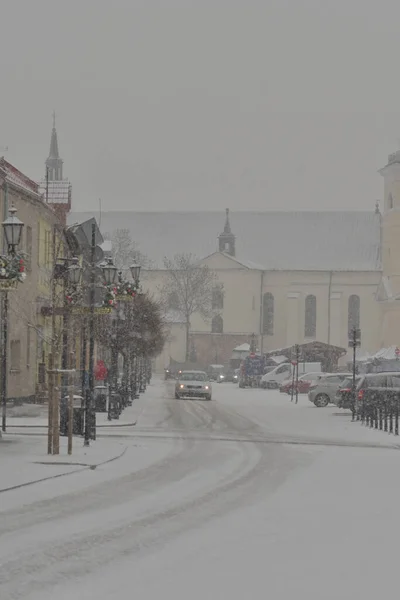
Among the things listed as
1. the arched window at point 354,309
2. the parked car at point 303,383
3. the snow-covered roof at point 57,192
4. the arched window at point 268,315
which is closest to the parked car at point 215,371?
the arched window at point 268,315

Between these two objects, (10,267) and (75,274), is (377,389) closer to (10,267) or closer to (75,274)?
(75,274)

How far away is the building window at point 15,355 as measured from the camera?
4181 cm

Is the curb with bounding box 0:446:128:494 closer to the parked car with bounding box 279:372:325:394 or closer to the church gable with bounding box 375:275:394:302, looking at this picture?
the parked car with bounding box 279:372:325:394

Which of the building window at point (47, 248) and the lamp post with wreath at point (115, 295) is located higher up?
the building window at point (47, 248)

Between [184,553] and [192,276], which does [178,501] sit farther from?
[192,276]

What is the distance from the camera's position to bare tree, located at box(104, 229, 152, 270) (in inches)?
3861

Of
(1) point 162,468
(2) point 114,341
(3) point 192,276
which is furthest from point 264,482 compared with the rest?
(3) point 192,276

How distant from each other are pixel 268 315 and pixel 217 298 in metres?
5.29

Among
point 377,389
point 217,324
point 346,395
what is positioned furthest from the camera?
point 217,324

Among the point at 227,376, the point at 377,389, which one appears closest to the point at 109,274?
the point at 377,389

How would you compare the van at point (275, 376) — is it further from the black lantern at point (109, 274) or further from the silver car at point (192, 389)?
the black lantern at point (109, 274)

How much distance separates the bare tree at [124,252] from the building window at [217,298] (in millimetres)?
7791

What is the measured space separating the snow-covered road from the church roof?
3794 inches

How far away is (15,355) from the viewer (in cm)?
4247
